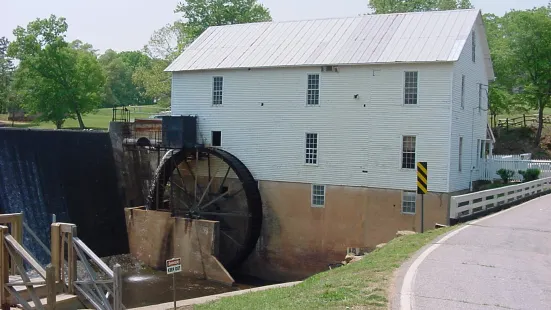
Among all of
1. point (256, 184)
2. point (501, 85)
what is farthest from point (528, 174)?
point (501, 85)

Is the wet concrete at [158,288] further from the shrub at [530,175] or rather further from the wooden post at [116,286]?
the shrub at [530,175]

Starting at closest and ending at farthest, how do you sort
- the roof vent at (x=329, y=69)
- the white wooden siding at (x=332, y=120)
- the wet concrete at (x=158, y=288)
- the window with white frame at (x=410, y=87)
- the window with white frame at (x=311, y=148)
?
1. the wet concrete at (x=158, y=288)
2. the white wooden siding at (x=332, y=120)
3. the window with white frame at (x=410, y=87)
4. the roof vent at (x=329, y=69)
5. the window with white frame at (x=311, y=148)

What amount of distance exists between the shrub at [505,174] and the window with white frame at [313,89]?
882cm

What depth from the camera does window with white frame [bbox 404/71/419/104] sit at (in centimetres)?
2531

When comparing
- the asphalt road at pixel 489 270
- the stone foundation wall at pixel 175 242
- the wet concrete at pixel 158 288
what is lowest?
the wet concrete at pixel 158 288

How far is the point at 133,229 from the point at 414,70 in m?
13.4

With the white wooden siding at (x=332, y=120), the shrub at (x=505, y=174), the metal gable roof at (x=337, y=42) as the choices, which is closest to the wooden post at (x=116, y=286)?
the white wooden siding at (x=332, y=120)

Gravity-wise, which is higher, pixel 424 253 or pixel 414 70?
pixel 414 70

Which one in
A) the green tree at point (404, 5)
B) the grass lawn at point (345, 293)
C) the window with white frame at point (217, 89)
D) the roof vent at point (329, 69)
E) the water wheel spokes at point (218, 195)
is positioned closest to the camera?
the grass lawn at point (345, 293)

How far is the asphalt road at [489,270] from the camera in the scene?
10297mm

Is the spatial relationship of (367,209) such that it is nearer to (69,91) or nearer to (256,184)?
(256,184)

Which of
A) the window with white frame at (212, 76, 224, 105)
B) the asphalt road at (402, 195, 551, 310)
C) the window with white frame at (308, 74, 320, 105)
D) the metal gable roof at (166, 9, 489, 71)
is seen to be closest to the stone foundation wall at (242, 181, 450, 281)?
the window with white frame at (308, 74, 320, 105)

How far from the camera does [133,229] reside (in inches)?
1129

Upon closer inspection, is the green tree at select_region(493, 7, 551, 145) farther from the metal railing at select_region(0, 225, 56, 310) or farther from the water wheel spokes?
the metal railing at select_region(0, 225, 56, 310)
